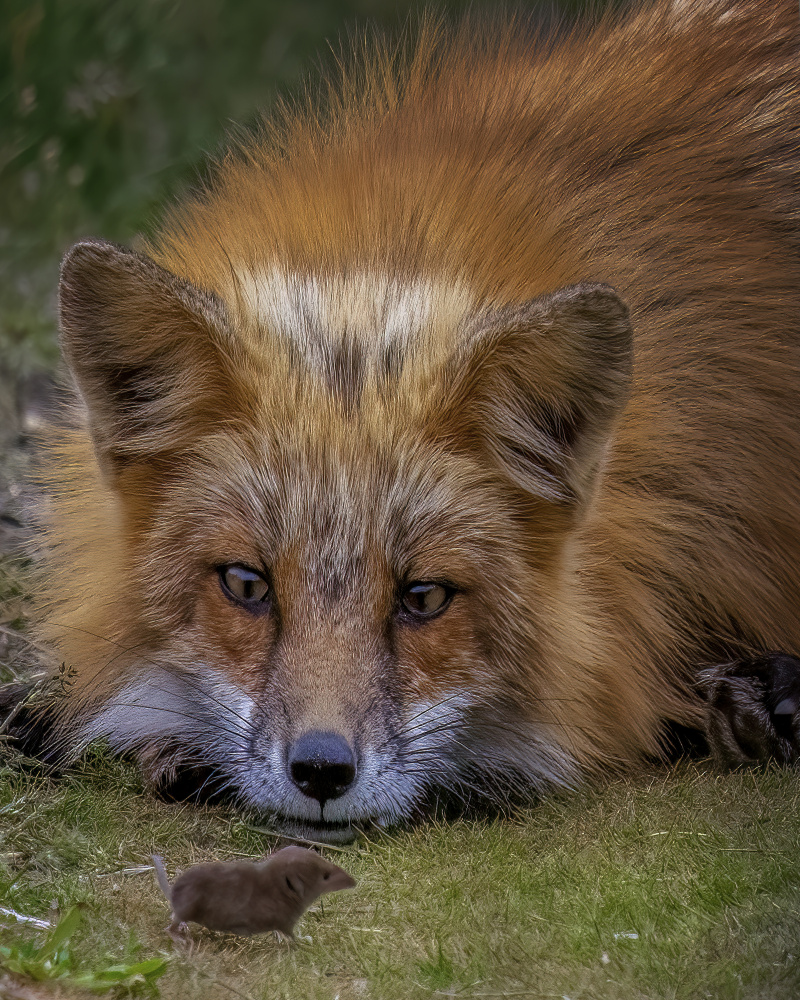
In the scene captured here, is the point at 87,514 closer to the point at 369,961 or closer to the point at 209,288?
the point at 209,288

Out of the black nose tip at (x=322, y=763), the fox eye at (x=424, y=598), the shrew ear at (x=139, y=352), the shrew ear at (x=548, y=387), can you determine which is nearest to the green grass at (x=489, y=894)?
the black nose tip at (x=322, y=763)

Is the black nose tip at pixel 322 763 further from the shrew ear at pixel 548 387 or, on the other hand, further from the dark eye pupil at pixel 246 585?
the shrew ear at pixel 548 387

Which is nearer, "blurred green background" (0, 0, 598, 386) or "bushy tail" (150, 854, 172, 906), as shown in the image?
"bushy tail" (150, 854, 172, 906)

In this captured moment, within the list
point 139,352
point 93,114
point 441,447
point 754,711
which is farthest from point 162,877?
point 93,114

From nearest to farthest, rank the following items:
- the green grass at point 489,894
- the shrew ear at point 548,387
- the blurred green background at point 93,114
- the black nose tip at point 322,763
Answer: the green grass at point 489,894 < the black nose tip at point 322,763 < the shrew ear at point 548,387 < the blurred green background at point 93,114

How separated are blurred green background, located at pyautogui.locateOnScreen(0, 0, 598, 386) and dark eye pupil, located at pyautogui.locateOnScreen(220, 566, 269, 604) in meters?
4.73

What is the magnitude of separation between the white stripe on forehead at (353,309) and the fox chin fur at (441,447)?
0.04 feet

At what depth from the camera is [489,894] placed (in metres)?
3.21

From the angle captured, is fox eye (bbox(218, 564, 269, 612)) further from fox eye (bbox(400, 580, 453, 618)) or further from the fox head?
fox eye (bbox(400, 580, 453, 618))

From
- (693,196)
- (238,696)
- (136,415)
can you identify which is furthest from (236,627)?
(693,196)

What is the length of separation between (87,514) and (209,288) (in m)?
0.89

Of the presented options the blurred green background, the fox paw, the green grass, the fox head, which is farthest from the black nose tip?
the blurred green background

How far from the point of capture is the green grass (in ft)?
9.27

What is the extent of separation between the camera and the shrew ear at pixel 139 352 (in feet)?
12.2
